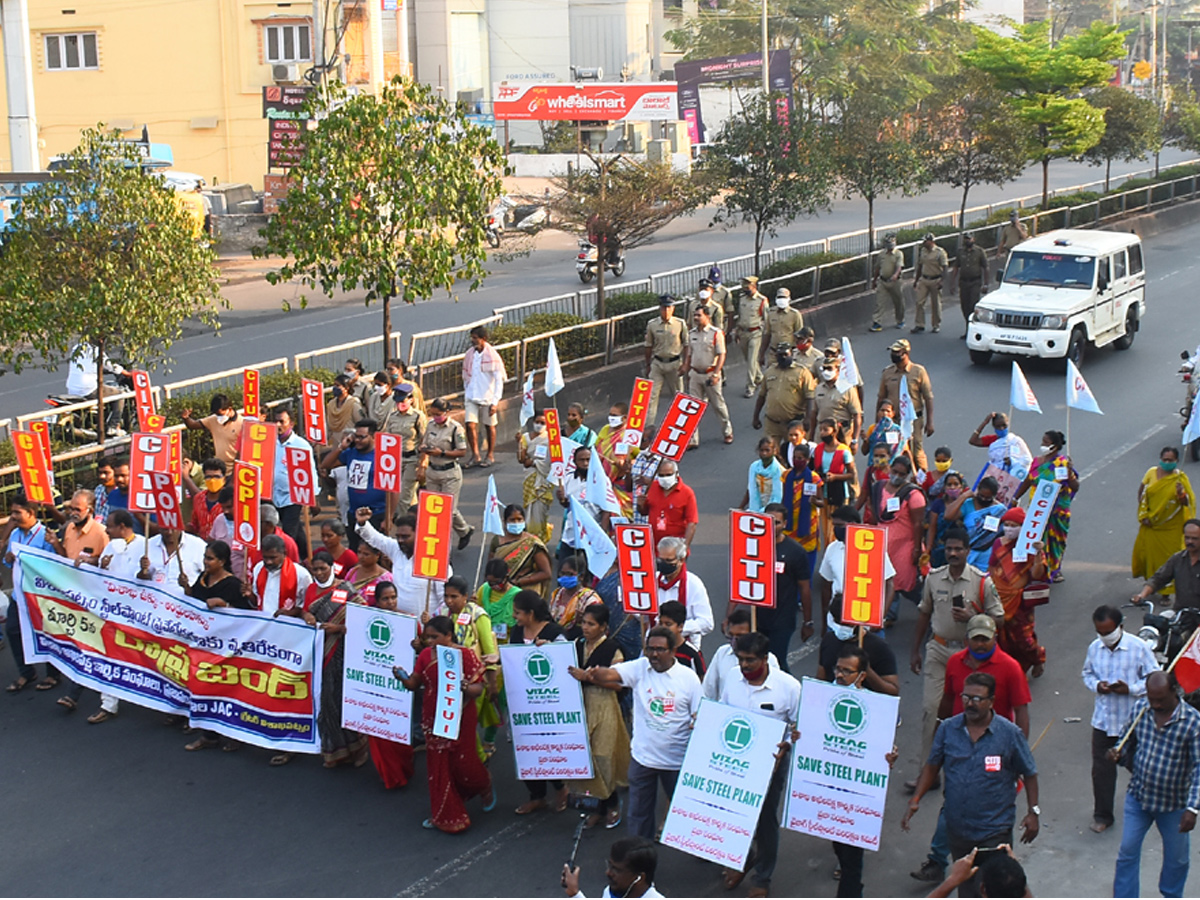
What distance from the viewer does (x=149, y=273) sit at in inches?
600

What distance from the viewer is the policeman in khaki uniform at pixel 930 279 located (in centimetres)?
2272

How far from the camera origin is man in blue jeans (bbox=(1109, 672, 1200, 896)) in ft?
24.5

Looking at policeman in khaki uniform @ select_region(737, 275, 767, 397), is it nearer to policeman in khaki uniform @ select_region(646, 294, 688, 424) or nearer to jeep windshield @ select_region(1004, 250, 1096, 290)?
policeman in khaki uniform @ select_region(646, 294, 688, 424)

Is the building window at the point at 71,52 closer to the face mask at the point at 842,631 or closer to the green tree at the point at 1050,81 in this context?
the green tree at the point at 1050,81

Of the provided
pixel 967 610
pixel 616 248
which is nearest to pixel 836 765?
pixel 967 610

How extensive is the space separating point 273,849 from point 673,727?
259 centimetres

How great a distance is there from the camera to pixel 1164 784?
7.50 m

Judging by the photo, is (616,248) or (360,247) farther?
(616,248)

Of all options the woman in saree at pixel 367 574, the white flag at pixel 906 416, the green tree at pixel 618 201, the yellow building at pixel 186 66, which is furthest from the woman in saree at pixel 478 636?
the yellow building at pixel 186 66

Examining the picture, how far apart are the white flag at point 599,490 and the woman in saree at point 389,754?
275cm

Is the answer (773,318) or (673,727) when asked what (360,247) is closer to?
(773,318)

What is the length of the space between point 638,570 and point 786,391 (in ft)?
20.9

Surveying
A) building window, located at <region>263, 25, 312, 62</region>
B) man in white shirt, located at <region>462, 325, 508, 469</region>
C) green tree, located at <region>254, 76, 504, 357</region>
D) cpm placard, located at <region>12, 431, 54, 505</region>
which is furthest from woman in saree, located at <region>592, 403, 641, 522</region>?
building window, located at <region>263, 25, 312, 62</region>

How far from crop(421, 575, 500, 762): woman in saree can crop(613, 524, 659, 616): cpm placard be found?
0.92m
